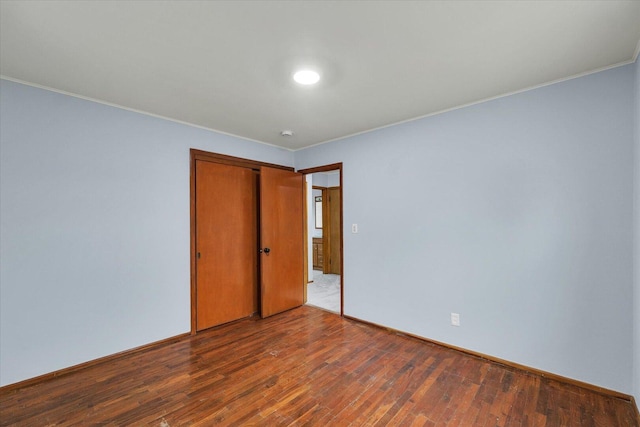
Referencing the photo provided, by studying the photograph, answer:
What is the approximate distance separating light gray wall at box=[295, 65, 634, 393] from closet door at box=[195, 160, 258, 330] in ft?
5.47

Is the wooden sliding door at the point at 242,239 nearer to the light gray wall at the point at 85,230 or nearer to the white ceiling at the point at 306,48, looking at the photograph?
the light gray wall at the point at 85,230

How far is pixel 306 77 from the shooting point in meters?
2.15

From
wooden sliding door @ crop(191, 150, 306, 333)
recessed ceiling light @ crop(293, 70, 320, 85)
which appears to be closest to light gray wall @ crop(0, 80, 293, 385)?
wooden sliding door @ crop(191, 150, 306, 333)

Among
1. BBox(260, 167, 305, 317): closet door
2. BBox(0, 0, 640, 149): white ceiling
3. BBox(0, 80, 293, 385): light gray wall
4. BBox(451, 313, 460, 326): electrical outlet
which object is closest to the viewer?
BBox(0, 0, 640, 149): white ceiling

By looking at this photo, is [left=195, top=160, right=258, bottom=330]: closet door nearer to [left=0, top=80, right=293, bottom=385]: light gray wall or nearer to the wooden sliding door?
the wooden sliding door

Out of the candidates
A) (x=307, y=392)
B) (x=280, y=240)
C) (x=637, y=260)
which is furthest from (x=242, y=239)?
(x=637, y=260)

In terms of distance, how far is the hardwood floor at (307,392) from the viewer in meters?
1.85

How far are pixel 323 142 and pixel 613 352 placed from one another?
3605 mm

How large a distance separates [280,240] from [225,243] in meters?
0.82

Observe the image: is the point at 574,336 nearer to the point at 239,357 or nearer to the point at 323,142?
the point at 239,357

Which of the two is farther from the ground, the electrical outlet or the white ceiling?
the white ceiling

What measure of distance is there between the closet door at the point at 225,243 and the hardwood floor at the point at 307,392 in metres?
0.63

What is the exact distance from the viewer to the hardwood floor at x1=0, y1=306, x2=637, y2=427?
185 cm

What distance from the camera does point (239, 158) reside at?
3.73 metres
